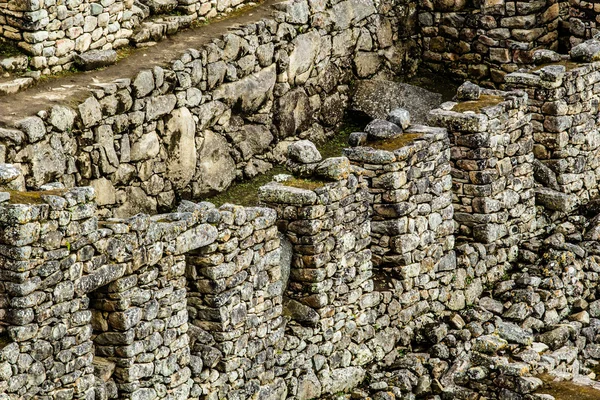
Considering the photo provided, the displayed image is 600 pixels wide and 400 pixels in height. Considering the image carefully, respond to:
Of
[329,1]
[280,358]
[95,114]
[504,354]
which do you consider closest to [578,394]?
[504,354]

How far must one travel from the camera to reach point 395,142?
19891 millimetres

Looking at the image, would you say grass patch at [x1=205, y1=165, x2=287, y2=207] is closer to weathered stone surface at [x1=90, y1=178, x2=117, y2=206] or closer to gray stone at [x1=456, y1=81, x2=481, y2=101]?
weathered stone surface at [x1=90, y1=178, x2=117, y2=206]

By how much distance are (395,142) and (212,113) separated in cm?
230

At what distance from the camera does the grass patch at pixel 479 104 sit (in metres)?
21.0

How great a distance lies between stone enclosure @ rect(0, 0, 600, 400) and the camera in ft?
53.4

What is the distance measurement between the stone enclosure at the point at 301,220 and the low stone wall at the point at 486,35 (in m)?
0.03

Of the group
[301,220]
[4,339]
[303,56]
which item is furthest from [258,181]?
[4,339]

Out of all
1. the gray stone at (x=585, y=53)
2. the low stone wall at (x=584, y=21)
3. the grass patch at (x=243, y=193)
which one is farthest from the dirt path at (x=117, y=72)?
the low stone wall at (x=584, y=21)

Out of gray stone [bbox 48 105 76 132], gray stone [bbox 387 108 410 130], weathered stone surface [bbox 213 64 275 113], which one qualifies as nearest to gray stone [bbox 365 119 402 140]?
gray stone [bbox 387 108 410 130]

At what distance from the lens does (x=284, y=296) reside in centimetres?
1891

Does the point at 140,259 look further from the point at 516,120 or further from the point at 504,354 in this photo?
the point at 516,120

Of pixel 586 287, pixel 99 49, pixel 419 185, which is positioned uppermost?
pixel 99 49

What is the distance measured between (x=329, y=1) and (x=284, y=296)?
5483mm

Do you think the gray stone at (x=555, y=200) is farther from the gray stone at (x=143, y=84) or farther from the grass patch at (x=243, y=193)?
the gray stone at (x=143, y=84)
